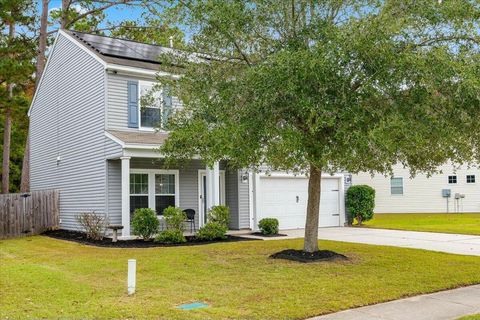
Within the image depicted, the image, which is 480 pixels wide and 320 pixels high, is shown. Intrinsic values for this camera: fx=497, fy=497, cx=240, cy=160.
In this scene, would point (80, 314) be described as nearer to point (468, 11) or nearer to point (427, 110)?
point (427, 110)

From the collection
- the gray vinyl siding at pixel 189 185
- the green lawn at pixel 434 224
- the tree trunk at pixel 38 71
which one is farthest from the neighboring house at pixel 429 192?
the tree trunk at pixel 38 71

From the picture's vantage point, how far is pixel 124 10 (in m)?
26.0

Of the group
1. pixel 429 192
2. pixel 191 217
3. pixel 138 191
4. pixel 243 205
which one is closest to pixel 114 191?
pixel 138 191

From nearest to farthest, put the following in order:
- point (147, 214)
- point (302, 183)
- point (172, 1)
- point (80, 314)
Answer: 1. point (80, 314)
2. point (172, 1)
3. point (147, 214)
4. point (302, 183)

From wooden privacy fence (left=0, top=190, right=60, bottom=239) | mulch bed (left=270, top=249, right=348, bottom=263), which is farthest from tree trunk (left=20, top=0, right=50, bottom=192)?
mulch bed (left=270, top=249, right=348, bottom=263)

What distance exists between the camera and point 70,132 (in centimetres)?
1795

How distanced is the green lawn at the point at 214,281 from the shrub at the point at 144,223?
1.85 metres

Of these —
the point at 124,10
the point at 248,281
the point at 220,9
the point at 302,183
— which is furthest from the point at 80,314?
the point at 124,10

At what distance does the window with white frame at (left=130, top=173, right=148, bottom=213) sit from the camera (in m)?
15.8

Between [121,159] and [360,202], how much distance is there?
32.7ft

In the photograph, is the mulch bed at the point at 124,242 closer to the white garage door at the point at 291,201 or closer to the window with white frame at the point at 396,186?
Result: the white garage door at the point at 291,201

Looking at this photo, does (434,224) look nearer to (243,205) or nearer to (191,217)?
(243,205)

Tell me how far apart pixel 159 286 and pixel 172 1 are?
6.67 meters

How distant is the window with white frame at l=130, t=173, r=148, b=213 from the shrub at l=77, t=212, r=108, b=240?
40.2 inches
